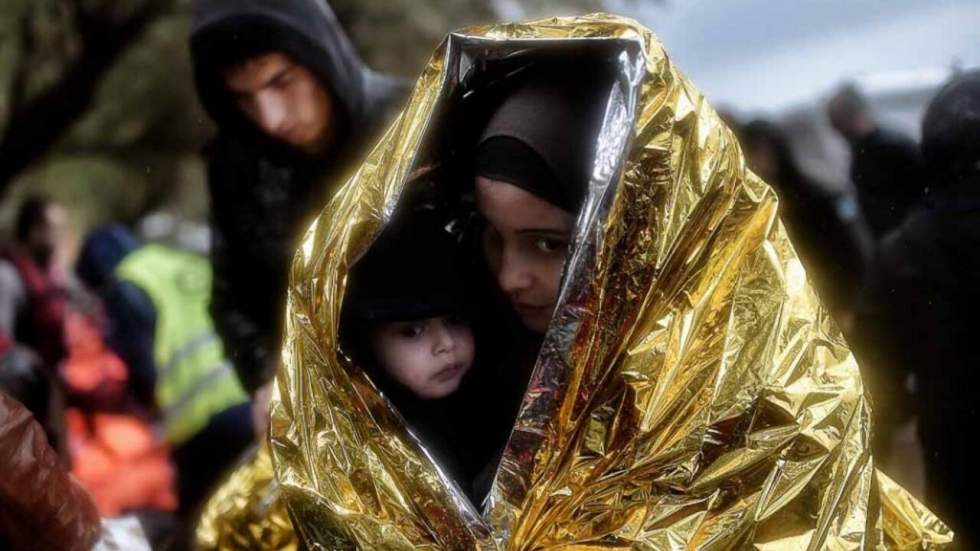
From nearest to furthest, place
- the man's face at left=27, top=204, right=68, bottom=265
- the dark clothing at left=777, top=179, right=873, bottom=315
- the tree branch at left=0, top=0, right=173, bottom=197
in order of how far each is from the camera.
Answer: the dark clothing at left=777, top=179, right=873, bottom=315
the man's face at left=27, top=204, right=68, bottom=265
the tree branch at left=0, top=0, right=173, bottom=197

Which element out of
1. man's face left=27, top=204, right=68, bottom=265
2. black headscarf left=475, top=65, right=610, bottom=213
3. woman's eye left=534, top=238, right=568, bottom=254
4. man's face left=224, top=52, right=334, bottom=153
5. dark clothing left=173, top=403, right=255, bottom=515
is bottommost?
man's face left=27, top=204, right=68, bottom=265

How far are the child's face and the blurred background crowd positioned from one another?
60cm

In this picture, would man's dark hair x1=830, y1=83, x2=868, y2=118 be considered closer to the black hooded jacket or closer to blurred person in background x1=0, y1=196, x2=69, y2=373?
the black hooded jacket

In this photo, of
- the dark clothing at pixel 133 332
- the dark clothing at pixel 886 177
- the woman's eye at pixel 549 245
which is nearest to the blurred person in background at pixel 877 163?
the dark clothing at pixel 886 177

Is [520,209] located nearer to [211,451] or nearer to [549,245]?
[549,245]

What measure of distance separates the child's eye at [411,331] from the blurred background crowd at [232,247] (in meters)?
0.62

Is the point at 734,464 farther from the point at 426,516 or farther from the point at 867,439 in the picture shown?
the point at 426,516

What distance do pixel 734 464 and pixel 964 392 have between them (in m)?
0.72

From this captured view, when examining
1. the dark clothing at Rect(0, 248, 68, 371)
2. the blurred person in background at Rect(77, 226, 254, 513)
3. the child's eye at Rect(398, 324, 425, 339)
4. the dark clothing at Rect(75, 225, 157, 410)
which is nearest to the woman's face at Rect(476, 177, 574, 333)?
the child's eye at Rect(398, 324, 425, 339)

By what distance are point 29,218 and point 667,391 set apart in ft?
11.8

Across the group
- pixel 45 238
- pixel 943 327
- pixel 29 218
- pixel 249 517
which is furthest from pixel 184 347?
pixel 943 327

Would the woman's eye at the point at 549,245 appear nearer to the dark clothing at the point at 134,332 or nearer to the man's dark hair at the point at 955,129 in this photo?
the man's dark hair at the point at 955,129

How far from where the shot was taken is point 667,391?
126 cm

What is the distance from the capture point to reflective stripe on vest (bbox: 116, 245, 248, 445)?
9.41ft
